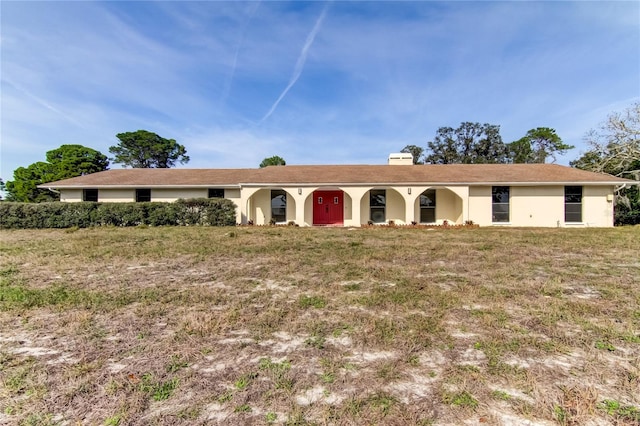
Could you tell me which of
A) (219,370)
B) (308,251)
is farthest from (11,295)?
(308,251)

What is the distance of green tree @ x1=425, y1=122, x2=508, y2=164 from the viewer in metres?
39.4

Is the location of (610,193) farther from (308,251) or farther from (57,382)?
(57,382)

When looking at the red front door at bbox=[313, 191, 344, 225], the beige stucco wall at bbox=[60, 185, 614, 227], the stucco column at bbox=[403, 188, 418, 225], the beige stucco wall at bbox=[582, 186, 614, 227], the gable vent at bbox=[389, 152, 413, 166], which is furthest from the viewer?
the gable vent at bbox=[389, 152, 413, 166]

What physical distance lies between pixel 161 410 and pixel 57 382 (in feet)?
3.63

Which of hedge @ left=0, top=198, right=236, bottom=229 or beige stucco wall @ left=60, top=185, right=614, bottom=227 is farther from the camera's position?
beige stucco wall @ left=60, top=185, right=614, bottom=227

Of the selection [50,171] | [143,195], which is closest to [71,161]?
[50,171]

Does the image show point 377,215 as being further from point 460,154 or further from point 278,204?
point 460,154

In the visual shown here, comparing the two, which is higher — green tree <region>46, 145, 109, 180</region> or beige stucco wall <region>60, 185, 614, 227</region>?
green tree <region>46, 145, 109, 180</region>

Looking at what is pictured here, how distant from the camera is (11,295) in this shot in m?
4.53

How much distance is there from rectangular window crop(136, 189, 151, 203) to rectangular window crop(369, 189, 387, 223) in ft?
43.9

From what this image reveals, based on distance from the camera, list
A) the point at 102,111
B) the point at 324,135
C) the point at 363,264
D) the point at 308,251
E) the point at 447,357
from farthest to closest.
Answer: the point at 324,135 → the point at 102,111 → the point at 308,251 → the point at 363,264 → the point at 447,357

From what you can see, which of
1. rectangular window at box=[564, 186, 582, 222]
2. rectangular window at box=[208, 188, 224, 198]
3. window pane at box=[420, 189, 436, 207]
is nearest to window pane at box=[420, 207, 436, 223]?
window pane at box=[420, 189, 436, 207]

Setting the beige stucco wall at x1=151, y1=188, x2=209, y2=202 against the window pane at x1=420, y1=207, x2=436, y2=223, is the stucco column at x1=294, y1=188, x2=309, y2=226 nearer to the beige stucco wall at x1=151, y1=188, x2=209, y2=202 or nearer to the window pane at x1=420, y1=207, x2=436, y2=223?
the beige stucco wall at x1=151, y1=188, x2=209, y2=202

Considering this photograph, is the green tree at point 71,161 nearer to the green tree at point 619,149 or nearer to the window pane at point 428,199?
the window pane at point 428,199
